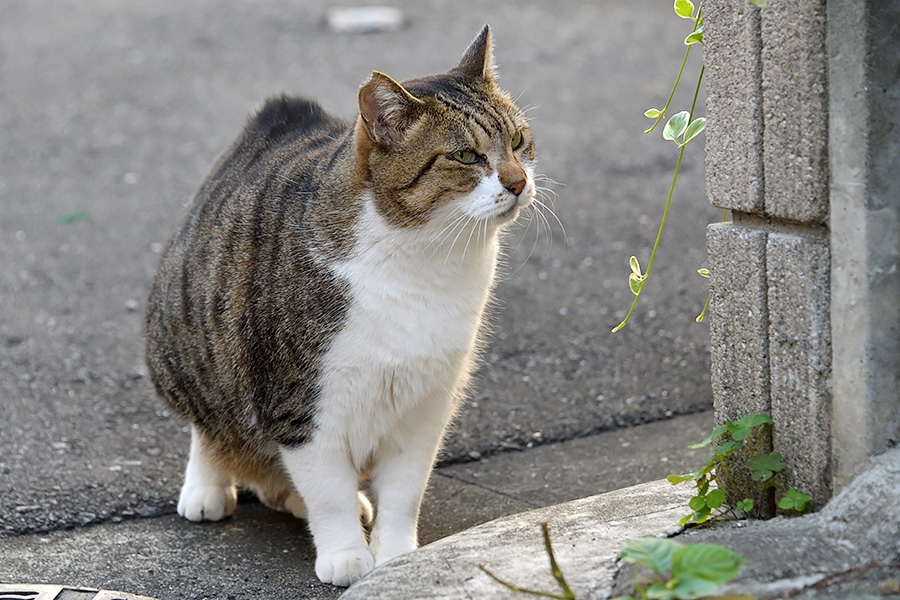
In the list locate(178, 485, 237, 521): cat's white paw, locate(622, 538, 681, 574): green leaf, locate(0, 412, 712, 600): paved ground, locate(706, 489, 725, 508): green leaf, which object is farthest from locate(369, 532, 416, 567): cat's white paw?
locate(622, 538, 681, 574): green leaf

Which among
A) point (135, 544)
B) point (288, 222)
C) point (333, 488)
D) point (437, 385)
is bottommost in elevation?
point (135, 544)

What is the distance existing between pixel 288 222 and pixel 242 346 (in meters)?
0.34

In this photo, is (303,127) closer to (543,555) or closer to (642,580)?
(543,555)

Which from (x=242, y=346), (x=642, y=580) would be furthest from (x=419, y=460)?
(x=642, y=580)

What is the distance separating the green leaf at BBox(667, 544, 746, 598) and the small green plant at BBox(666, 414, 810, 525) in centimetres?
43

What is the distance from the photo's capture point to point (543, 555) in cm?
188

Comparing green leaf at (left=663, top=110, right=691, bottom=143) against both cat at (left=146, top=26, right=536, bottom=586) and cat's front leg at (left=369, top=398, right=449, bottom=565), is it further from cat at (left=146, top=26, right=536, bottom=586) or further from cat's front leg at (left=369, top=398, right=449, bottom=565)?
cat's front leg at (left=369, top=398, right=449, bottom=565)

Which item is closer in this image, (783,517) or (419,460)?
(783,517)

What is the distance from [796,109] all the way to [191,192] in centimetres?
486

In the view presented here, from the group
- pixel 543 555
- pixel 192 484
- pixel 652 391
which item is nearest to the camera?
pixel 543 555

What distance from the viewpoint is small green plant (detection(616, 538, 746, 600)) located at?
4.84 feet

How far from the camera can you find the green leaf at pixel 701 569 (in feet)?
4.82

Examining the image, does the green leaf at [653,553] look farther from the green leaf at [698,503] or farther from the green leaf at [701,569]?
the green leaf at [698,503]

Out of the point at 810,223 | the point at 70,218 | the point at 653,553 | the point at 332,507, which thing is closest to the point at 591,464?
the point at 332,507
